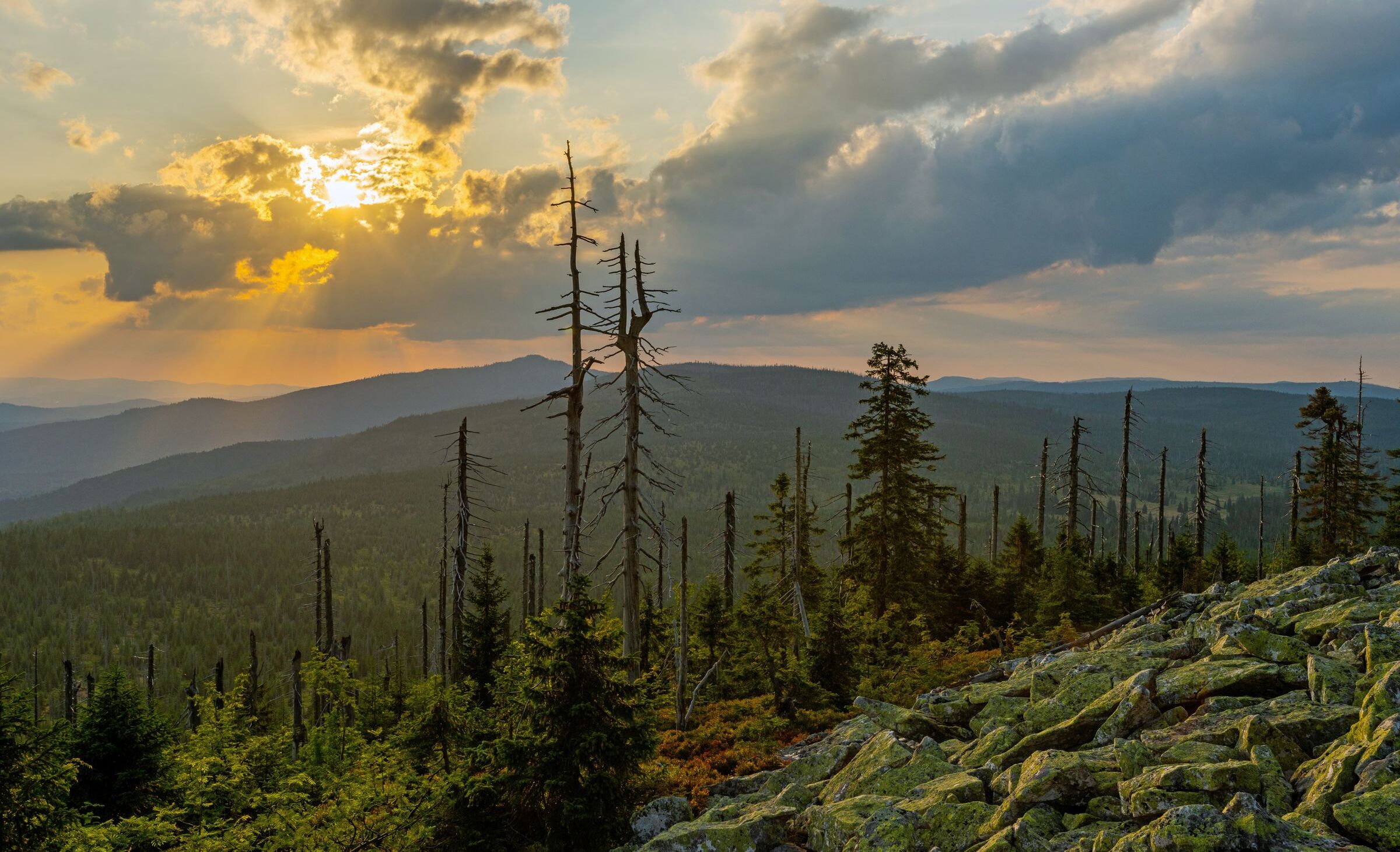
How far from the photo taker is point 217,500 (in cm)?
16788

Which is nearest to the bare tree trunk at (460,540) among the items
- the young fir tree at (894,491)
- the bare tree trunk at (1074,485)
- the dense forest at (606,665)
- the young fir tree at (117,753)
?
the dense forest at (606,665)

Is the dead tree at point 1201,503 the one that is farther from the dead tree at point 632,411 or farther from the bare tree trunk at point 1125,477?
the dead tree at point 632,411

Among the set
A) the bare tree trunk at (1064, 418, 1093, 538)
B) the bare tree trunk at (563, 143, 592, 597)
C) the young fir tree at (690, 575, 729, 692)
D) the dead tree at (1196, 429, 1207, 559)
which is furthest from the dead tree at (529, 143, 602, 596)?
the dead tree at (1196, 429, 1207, 559)

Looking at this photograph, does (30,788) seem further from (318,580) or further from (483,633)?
(318,580)

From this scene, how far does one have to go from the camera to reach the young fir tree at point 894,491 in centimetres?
2977

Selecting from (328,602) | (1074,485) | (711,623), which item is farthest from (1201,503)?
(328,602)

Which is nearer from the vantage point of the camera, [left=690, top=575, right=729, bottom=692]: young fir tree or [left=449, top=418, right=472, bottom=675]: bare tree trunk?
[left=449, top=418, right=472, bottom=675]: bare tree trunk

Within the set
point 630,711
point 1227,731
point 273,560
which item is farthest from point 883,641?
point 273,560

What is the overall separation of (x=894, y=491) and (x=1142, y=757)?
854 inches

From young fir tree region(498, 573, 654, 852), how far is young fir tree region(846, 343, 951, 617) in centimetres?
1939

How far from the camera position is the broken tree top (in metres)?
6.94

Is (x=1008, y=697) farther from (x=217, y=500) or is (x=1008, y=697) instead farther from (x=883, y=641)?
(x=217, y=500)

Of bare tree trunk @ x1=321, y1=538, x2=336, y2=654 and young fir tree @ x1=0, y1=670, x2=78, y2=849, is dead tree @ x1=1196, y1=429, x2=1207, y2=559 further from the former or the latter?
young fir tree @ x1=0, y1=670, x2=78, y2=849

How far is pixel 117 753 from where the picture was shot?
55.8 feet
